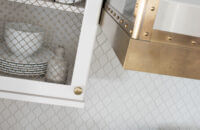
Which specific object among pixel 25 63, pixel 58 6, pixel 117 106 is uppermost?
pixel 58 6

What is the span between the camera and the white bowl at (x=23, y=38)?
805 mm

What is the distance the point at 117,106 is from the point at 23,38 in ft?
1.94

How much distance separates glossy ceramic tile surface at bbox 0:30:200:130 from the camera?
118 centimetres

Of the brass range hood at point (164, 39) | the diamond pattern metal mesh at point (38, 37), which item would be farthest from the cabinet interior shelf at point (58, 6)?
the brass range hood at point (164, 39)

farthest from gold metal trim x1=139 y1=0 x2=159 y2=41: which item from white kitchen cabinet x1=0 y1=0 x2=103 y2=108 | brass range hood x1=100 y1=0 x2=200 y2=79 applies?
white kitchen cabinet x1=0 y1=0 x2=103 y2=108

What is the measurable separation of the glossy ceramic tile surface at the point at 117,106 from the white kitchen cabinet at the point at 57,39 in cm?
33

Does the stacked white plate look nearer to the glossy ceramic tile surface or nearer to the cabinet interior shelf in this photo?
the cabinet interior shelf

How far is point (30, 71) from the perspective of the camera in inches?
33.2

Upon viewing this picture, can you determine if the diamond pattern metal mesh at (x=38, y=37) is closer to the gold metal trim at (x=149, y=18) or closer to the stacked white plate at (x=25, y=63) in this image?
the stacked white plate at (x=25, y=63)

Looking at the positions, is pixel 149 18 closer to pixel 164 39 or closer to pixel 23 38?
pixel 164 39


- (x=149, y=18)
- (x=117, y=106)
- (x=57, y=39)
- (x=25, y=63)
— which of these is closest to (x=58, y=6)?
(x=57, y=39)

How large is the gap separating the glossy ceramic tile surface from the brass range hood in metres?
0.68

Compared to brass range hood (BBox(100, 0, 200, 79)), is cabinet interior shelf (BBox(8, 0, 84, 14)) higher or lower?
lower

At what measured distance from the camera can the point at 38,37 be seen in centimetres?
82
